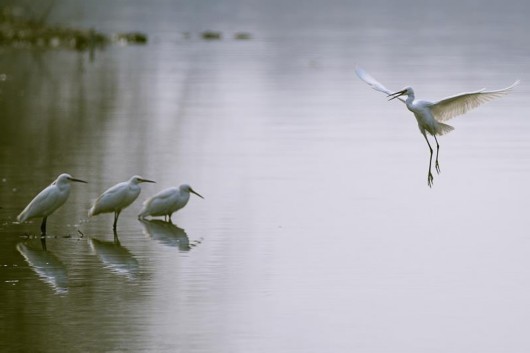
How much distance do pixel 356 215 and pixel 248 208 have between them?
135 centimetres

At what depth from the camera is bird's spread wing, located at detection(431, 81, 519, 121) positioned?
53.5 feet

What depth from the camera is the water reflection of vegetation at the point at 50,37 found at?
1977 inches

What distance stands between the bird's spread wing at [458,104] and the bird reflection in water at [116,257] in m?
4.21

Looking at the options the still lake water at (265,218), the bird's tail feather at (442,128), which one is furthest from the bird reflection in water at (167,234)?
the bird's tail feather at (442,128)

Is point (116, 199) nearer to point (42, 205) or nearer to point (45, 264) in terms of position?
point (42, 205)

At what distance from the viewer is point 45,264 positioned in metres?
13.9

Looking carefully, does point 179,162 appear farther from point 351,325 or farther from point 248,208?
point 351,325

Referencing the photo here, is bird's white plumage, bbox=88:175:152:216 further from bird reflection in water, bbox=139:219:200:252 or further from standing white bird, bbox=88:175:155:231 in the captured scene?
bird reflection in water, bbox=139:219:200:252

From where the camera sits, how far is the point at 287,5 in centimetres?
10356

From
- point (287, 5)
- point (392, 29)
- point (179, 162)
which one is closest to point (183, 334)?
point (179, 162)

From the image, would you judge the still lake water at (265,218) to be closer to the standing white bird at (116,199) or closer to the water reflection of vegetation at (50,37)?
the standing white bird at (116,199)

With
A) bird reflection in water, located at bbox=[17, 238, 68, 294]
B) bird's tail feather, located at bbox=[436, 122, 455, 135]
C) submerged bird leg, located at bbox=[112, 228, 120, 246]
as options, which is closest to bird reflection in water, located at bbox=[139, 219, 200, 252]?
submerged bird leg, located at bbox=[112, 228, 120, 246]

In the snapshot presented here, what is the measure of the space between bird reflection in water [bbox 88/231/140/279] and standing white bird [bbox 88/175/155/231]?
50 cm

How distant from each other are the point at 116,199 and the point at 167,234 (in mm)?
720
